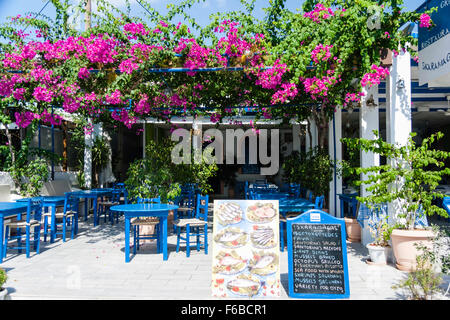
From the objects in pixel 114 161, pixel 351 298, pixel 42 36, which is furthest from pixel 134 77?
pixel 114 161

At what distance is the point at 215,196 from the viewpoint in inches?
616

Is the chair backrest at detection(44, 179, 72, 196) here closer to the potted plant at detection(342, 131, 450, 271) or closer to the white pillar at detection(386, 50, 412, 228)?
the potted plant at detection(342, 131, 450, 271)

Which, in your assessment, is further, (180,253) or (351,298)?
(180,253)

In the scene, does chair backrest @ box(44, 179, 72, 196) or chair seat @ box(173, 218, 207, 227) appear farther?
chair backrest @ box(44, 179, 72, 196)

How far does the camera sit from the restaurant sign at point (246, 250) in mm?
3652

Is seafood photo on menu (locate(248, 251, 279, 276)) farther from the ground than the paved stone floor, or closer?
farther from the ground

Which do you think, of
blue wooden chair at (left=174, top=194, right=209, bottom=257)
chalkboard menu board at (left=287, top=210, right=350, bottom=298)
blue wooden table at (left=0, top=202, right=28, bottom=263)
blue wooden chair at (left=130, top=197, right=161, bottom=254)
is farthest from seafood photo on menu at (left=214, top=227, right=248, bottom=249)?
blue wooden table at (left=0, top=202, right=28, bottom=263)

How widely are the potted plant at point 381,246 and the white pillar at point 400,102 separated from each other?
334mm

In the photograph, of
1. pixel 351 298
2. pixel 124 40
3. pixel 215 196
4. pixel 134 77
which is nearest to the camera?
pixel 351 298

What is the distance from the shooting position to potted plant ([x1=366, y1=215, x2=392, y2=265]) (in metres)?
4.96

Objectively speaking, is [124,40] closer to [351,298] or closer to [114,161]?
[351,298]

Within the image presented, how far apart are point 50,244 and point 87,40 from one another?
3450 millimetres

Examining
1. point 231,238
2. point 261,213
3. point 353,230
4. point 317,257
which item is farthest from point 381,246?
point 231,238

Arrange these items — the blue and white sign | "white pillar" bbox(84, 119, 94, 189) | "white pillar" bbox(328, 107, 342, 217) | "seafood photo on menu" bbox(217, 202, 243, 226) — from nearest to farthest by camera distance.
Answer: "seafood photo on menu" bbox(217, 202, 243, 226) < the blue and white sign < "white pillar" bbox(328, 107, 342, 217) < "white pillar" bbox(84, 119, 94, 189)
